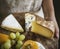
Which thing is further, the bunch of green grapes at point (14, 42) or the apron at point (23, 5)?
the apron at point (23, 5)

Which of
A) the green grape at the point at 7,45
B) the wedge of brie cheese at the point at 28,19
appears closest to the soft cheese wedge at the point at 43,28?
the wedge of brie cheese at the point at 28,19

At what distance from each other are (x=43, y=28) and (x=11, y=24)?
0.15m

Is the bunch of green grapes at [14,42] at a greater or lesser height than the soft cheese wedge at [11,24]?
lesser

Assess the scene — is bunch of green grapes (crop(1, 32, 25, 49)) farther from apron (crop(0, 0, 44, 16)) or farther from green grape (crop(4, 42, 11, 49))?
apron (crop(0, 0, 44, 16))

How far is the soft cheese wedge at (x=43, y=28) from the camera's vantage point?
0.87 m

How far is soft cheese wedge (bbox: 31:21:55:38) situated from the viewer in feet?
2.84

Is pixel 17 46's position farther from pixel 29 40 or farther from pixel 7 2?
pixel 7 2

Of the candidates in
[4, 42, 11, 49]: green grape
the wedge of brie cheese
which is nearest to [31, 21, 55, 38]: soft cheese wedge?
the wedge of brie cheese

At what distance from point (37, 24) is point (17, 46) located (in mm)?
178

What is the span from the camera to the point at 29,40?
2.68 feet

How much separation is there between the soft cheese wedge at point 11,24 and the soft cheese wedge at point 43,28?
0.06 m

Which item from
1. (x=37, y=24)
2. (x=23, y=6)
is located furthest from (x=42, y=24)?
(x=23, y=6)

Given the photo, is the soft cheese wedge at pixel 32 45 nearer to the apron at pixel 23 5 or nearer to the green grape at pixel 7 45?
the green grape at pixel 7 45

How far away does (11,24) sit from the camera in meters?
0.90
